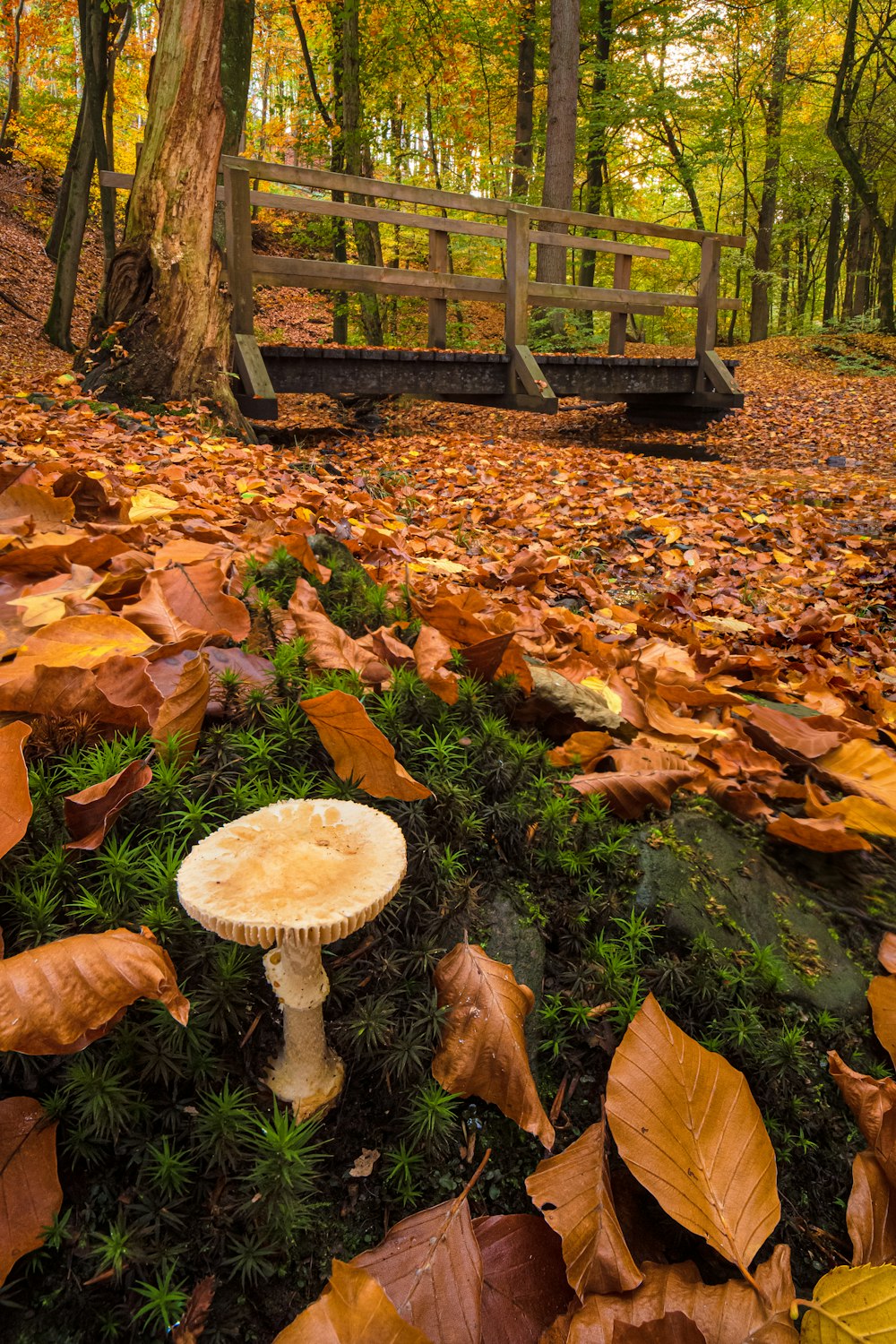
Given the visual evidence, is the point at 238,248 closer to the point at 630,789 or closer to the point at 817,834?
the point at 630,789

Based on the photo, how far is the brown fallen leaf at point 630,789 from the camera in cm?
168

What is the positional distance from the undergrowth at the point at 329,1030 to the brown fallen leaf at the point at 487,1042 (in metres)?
0.03

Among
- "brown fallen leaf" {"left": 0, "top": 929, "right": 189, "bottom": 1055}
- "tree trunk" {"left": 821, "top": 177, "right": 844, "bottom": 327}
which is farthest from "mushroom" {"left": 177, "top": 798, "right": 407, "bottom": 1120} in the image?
"tree trunk" {"left": 821, "top": 177, "right": 844, "bottom": 327}

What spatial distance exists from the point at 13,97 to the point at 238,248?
17.1m

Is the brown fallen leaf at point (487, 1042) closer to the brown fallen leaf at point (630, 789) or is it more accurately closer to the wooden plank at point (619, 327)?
the brown fallen leaf at point (630, 789)

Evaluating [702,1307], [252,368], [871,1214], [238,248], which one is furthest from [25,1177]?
[238,248]

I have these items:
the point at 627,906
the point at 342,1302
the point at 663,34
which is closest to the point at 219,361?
the point at 627,906

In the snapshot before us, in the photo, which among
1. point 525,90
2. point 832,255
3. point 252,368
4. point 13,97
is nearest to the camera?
point 252,368

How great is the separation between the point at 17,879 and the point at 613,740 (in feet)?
4.13

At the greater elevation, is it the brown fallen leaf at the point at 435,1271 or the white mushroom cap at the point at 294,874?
the white mushroom cap at the point at 294,874

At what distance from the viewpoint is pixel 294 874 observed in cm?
99

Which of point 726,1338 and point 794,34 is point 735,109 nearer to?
point 794,34

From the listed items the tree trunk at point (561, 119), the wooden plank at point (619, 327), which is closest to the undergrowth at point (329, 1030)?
the wooden plank at point (619, 327)

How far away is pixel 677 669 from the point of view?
2607 mm
